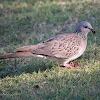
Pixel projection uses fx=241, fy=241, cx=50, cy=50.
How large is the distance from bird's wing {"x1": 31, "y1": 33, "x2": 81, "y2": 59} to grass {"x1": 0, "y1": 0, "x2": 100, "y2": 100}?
0.36m

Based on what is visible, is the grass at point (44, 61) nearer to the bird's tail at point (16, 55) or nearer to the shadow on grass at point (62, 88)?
the shadow on grass at point (62, 88)

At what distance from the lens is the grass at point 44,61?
4.43 m

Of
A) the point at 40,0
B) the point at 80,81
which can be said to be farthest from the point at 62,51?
the point at 40,0

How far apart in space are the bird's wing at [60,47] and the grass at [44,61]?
36 cm

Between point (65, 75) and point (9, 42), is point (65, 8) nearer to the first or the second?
point (9, 42)

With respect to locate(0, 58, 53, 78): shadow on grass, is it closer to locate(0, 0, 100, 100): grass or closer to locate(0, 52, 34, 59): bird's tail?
locate(0, 0, 100, 100): grass

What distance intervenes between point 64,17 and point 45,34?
3.41 ft

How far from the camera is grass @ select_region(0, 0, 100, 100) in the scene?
4.43 meters

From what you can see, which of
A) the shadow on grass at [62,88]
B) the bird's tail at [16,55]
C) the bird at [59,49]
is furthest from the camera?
the bird at [59,49]

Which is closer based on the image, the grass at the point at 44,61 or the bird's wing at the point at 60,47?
the grass at the point at 44,61

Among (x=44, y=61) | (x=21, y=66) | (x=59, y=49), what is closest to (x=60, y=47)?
(x=59, y=49)

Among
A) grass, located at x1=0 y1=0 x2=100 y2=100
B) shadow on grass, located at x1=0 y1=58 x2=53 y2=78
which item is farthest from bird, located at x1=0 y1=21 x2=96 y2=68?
shadow on grass, located at x1=0 y1=58 x2=53 y2=78

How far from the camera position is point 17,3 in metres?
9.76

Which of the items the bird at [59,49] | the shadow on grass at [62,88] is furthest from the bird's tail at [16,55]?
the shadow on grass at [62,88]
